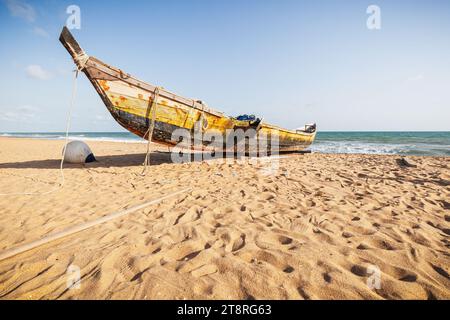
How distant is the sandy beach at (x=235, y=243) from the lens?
178 centimetres

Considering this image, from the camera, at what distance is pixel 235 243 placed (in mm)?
2467

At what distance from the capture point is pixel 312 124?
16531 mm

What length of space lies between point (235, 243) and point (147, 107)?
5.58 meters

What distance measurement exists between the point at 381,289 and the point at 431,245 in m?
1.22

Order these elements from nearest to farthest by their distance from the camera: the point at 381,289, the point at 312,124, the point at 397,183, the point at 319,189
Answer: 1. the point at 381,289
2. the point at 319,189
3. the point at 397,183
4. the point at 312,124

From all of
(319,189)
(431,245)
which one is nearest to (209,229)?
(431,245)

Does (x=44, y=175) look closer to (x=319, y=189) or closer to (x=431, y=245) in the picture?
(x=319, y=189)

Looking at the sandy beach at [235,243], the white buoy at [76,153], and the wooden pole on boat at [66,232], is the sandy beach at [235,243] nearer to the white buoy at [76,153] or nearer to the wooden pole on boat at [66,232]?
the wooden pole on boat at [66,232]

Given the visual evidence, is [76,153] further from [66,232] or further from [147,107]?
[66,232]

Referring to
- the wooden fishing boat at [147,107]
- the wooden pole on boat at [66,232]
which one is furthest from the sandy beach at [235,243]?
the wooden fishing boat at [147,107]

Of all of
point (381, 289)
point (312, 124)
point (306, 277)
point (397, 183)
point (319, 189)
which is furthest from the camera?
point (312, 124)

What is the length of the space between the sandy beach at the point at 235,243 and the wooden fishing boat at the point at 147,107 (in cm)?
279

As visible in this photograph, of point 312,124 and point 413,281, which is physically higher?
point 312,124
